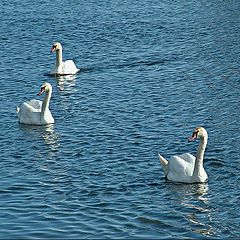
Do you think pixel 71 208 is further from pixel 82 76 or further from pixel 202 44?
pixel 202 44

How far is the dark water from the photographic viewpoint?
27.5 m

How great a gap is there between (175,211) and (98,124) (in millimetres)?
10155

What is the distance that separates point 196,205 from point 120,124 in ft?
31.1

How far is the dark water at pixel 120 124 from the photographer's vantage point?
27.5 metres

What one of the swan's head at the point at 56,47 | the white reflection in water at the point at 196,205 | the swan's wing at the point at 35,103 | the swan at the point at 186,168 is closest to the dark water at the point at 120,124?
the white reflection in water at the point at 196,205

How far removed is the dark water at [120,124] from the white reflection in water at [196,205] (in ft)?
0.18

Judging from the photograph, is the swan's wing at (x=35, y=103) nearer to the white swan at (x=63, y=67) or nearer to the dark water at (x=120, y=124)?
the dark water at (x=120, y=124)

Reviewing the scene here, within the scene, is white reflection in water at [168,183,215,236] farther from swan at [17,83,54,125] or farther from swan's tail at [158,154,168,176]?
swan at [17,83,54,125]

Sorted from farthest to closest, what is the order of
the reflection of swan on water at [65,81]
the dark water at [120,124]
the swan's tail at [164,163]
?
the reflection of swan on water at [65,81] → the swan's tail at [164,163] → the dark water at [120,124]

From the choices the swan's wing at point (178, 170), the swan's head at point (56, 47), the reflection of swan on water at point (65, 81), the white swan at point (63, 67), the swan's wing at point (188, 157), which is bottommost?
the swan's wing at point (178, 170)

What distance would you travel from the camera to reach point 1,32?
57.8m

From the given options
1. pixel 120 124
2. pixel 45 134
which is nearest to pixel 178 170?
pixel 120 124

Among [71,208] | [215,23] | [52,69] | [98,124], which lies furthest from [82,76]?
[71,208]

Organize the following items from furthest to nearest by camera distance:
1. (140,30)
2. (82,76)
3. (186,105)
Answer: (140,30)
(82,76)
(186,105)
